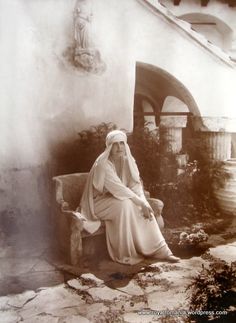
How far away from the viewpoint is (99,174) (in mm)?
4176

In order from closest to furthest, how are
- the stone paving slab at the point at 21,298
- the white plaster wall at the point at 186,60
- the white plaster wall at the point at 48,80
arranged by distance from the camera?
the stone paving slab at the point at 21,298 < the white plaster wall at the point at 48,80 < the white plaster wall at the point at 186,60

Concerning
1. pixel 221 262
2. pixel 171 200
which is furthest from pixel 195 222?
pixel 221 262

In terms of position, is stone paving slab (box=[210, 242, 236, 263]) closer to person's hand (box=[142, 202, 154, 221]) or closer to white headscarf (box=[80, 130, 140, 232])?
person's hand (box=[142, 202, 154, 221])

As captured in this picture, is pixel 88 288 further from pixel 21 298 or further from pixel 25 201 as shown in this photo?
pixel 25 201

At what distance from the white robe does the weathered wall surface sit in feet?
3.45

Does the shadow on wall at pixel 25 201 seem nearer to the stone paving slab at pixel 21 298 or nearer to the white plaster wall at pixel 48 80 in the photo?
the white plaster wall at pixel 48 80

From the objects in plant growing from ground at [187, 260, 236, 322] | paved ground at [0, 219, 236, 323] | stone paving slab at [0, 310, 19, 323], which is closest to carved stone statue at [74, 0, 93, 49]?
paved ground at [0, 219, 236, 323]

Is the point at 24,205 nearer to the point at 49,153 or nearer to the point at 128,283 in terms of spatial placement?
the point at 49,153

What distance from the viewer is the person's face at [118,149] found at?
4145 mm

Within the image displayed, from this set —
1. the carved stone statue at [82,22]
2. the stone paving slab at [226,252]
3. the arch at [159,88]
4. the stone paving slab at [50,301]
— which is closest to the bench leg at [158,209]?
the stone paving slab at [226,252]

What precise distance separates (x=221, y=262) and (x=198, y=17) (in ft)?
15.2

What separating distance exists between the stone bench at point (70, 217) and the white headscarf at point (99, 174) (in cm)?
19

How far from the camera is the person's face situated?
4.14 m

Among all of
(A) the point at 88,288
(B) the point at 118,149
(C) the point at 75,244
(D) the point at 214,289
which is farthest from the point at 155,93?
Answer: (A) the point at 88,288
